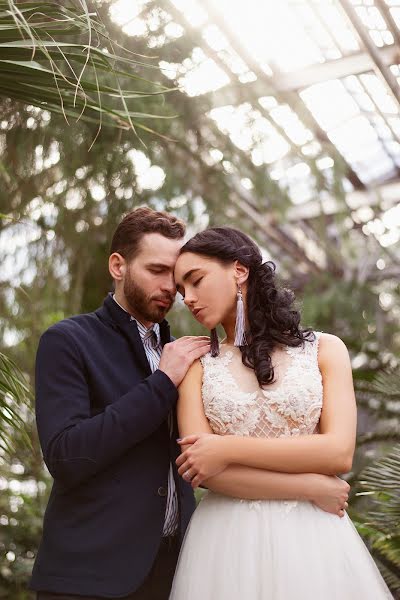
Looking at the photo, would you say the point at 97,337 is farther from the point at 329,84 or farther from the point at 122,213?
the point at 329,84

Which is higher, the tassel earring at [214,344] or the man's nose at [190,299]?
the man's nose at [190,299]

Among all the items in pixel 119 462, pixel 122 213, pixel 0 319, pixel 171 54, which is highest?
pixel 171 54

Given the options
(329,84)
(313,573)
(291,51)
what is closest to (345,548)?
(313,573)

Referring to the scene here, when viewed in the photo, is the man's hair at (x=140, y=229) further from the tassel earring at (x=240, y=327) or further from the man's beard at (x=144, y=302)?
the tassel earring at (x=240, y=327)

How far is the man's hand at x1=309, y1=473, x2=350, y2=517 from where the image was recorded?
6.20ft

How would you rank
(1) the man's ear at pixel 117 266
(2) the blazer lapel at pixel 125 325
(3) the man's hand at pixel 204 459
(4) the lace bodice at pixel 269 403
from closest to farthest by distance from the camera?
(3) the man's hand at pixel 204 459
(4) the lace bodice at pixel 269 403
(2) the blazer lapel at pixel 125 325
(1) the man's ear at pixel 117 266

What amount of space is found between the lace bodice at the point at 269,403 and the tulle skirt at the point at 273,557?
0.60 ft

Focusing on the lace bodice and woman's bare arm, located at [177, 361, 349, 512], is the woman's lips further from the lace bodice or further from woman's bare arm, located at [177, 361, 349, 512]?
woman's bare arm, located at [177, 361, 349, 512]

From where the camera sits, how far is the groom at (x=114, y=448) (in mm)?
1878

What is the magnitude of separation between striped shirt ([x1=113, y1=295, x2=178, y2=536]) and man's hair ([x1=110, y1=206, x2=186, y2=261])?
→ 0.17 m

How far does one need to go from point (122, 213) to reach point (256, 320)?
2.47 m

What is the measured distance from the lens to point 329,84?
27.5 feet

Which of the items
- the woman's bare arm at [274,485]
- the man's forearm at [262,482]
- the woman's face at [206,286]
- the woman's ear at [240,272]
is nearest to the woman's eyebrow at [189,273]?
the woman's face at [206,286]

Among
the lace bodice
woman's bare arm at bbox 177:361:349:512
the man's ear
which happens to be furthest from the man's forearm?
the man's ear
